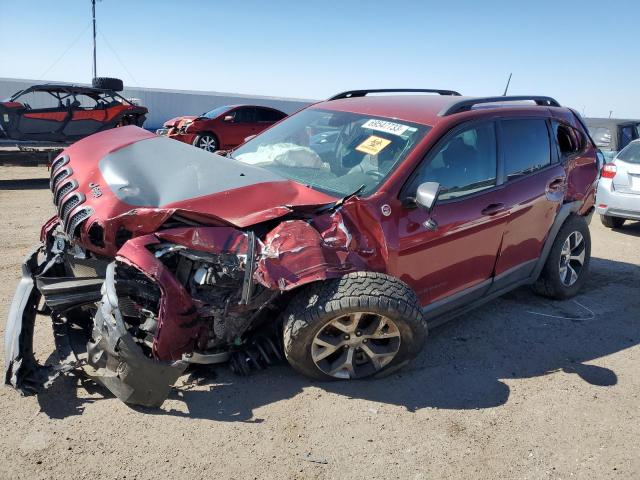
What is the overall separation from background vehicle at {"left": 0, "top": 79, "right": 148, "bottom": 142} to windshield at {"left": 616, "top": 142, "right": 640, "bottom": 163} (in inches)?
416

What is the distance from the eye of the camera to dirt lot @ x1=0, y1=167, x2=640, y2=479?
2.56m

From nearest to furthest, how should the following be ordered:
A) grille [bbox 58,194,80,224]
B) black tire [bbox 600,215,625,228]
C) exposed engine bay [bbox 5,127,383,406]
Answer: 1. exposed engine bay [bbox 5,127,383,406]
2. grille [bbox 58,194,80,224]
3. black tire [bbox 600,215,625,228]

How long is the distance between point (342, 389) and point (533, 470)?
1147 mm

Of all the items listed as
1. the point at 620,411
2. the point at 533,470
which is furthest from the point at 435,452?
the point at 620,411

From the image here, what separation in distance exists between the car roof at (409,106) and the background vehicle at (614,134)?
714 centimetres

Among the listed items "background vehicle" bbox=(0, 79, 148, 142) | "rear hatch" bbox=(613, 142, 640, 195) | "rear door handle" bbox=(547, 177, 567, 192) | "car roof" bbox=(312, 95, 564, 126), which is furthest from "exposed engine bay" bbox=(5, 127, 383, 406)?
"background vehicle" bbox=(0, 79, 148, 142)

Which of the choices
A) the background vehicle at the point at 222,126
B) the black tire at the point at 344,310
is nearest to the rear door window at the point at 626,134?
the background vehicle at the point at 222,126

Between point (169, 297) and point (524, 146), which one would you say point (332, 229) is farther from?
point (524, 146)

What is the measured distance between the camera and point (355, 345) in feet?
10.4

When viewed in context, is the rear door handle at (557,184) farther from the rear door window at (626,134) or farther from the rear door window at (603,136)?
the rear door window at (626,134)

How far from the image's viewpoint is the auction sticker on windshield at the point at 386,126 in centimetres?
355

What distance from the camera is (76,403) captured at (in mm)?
2896

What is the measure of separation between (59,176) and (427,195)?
2.44 meters

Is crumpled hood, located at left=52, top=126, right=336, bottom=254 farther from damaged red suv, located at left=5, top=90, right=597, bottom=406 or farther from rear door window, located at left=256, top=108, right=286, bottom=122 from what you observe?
rear door window, located at left=256, top=108, right=286, bottom=122
